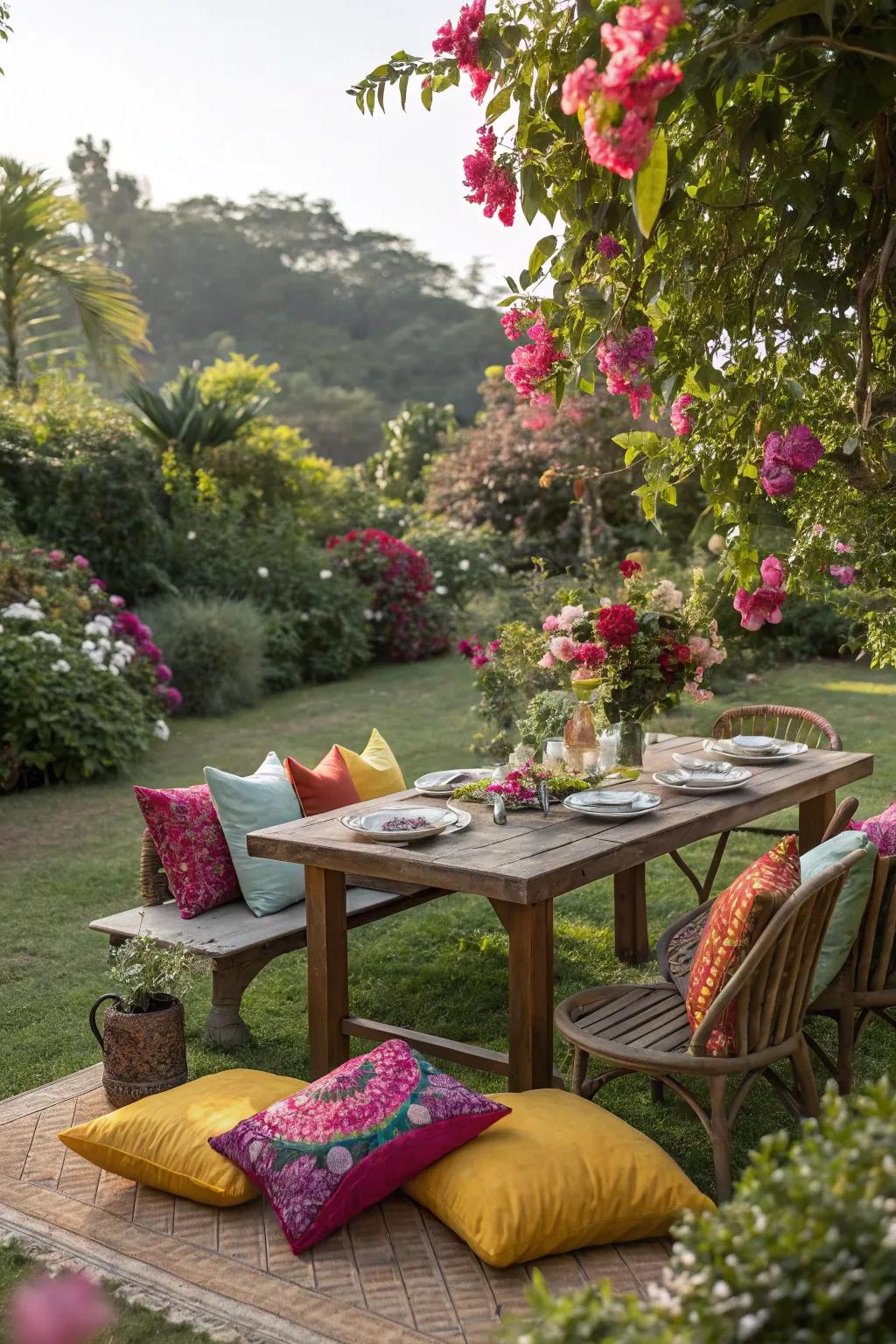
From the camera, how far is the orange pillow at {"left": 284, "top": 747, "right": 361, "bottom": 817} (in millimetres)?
4234

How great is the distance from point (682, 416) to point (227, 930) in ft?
6.74

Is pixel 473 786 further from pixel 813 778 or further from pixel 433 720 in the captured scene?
pixel 433 720

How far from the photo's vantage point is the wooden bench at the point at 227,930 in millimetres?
3787

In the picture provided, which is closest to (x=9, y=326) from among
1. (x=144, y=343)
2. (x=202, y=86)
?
(x=144, y=343)

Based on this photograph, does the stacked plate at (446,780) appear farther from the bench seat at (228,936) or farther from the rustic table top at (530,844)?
the bench seat at (228,936)

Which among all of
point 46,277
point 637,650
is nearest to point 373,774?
point 637,650

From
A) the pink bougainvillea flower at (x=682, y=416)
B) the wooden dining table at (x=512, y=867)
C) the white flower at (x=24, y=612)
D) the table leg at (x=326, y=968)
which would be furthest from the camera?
the white flower at (x=24, y=612)

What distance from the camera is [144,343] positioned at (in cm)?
1204

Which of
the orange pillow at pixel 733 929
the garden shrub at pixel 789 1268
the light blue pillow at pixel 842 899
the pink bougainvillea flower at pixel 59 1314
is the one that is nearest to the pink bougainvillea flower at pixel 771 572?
the light blue pillow at pixel 842 899

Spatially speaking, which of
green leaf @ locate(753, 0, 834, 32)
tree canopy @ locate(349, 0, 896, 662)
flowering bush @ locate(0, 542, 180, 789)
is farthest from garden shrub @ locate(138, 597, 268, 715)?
green leaf @ locate(753, 0, 834, 32)

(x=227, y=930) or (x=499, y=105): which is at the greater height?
(x=499, y=105)

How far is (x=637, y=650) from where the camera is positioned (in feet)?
13.1

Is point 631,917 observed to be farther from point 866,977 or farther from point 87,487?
point 87,487

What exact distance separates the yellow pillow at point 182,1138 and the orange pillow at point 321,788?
1.23 metres
